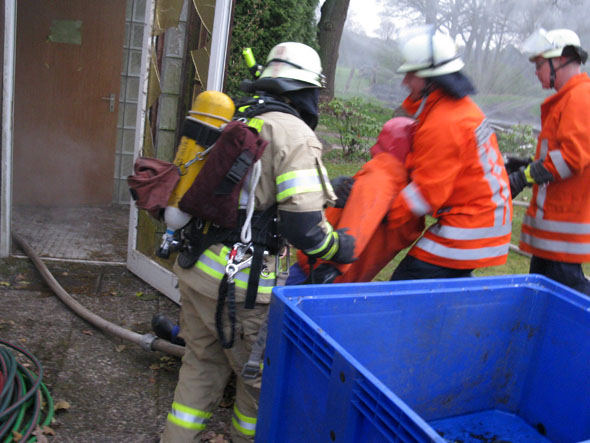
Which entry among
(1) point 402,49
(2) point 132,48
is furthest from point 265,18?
(1) point 402,49

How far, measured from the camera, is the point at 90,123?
7.04 metres

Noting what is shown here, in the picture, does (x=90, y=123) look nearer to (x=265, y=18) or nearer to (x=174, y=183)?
(x=265, y=18)

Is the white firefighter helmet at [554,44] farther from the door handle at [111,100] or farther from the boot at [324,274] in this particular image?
the door handle at [111,100]

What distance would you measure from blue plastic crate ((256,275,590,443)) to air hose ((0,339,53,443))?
1.40 metres

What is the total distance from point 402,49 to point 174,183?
4.40ft

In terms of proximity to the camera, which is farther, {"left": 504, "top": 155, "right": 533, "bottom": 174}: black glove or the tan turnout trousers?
{"left": 504, "top": 155, "right": 533, "bottom": 174}: black glove

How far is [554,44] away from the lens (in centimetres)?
367

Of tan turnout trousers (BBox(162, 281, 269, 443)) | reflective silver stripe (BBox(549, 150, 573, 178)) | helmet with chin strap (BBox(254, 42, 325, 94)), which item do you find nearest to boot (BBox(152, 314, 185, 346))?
tan turnout trousers (BBox(162, 281, 269, 443))

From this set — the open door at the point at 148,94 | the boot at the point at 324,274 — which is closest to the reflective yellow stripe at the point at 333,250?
the boot at the point at 324,274

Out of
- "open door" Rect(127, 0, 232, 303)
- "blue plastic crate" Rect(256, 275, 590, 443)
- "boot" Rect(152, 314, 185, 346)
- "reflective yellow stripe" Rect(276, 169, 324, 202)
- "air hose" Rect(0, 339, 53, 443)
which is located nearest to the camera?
"blue plastic crate" Rect(256, 275, 590, 443)

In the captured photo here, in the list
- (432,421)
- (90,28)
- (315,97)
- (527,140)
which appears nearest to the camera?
(432,421)

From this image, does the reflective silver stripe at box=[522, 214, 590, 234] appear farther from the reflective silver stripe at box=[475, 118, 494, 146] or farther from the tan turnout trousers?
the tan turnout trousers

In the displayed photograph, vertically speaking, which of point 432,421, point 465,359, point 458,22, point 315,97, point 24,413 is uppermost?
point 458,22

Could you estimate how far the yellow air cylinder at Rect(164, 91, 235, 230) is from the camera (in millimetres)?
2500
